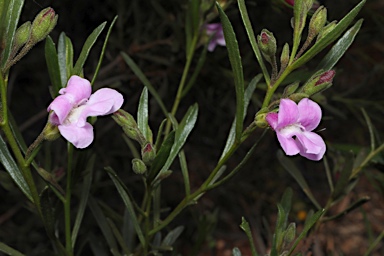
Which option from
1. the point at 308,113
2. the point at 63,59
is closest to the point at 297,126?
the point at 308,113

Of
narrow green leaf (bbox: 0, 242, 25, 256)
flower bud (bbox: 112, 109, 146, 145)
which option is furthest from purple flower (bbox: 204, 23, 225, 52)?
narrow green leaf (bbox: 0, 242, 25, 256)

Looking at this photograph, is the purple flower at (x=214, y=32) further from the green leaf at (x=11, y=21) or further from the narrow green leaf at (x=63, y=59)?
the green leaf at (x=11, y=21)

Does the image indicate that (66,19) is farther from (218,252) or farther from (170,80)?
(218,252)

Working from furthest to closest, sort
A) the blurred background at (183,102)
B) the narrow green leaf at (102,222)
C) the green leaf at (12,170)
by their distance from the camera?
the blurred background at (183,102), the narrow green leaf at (102,222), the green leaf at (12,170)

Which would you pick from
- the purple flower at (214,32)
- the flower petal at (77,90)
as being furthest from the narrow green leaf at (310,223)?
the purple flower at (214,32)

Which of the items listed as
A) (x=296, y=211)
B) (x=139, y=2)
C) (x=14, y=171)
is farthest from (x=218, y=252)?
(x=14, y=171)

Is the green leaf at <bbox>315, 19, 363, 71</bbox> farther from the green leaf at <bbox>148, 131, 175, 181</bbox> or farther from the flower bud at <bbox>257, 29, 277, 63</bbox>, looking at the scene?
the green leaf at <bbox>148, 131, 175, 181</bbox>

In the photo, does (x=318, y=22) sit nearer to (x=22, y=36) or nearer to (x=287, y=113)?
(x=287, y=113)
